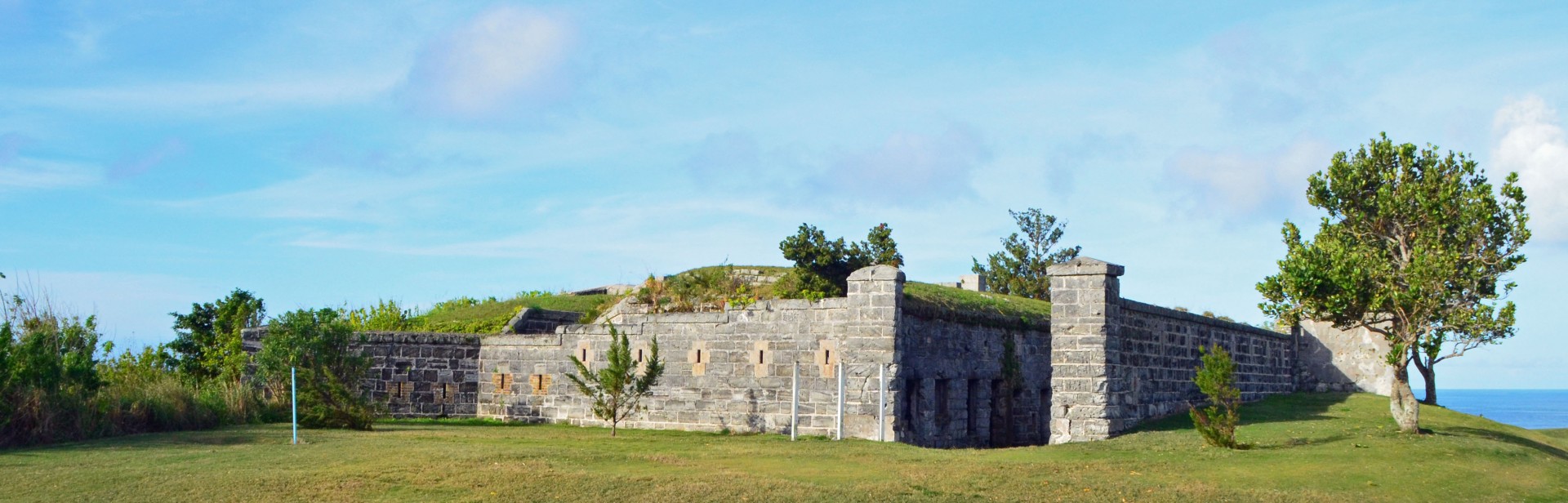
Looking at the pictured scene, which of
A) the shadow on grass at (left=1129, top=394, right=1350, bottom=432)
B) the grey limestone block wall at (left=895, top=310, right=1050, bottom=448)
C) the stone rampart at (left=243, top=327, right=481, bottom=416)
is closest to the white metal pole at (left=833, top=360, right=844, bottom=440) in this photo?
the grey limestone block wall at (left=895, top=310, right=1050, bottom=448)

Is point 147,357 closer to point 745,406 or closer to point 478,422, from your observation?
point 478,422

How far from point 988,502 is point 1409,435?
29.5ft

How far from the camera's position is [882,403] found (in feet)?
63.1

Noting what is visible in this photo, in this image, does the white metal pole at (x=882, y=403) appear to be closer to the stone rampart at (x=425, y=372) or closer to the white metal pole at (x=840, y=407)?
the white metal pole at (x=840, y=407)

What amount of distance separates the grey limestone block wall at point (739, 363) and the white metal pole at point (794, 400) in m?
0.07

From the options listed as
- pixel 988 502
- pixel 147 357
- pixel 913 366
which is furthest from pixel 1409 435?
pixel 147 357

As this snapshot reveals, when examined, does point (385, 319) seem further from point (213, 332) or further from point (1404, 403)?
point (1404, 403)

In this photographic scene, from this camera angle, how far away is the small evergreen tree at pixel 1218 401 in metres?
16.2

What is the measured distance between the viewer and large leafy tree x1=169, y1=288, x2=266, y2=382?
92.9 ft

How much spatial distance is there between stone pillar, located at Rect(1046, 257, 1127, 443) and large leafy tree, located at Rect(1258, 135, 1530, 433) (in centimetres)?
313

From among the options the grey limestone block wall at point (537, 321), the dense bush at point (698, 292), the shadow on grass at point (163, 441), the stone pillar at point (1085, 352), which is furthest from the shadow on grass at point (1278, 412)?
the grey limestone block wall at point (537, 321)

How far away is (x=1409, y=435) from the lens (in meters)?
17.8

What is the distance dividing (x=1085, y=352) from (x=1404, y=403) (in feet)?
15.9

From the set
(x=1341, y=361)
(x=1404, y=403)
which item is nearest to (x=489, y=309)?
(x=1341, y=361)
